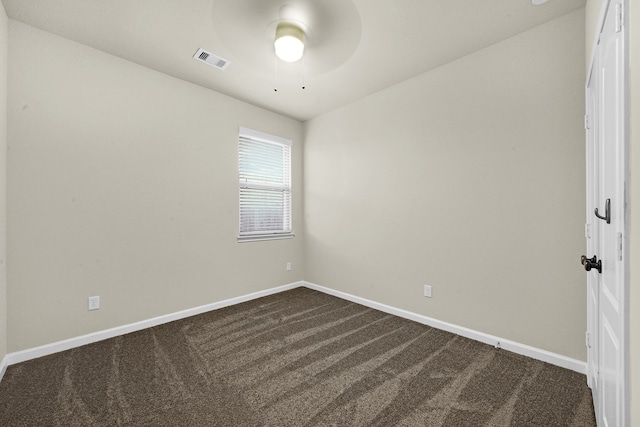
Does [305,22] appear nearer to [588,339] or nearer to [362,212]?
[362,212]

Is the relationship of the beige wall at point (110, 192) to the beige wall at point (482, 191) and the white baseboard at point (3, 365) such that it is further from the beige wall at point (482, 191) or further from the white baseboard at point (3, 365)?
the beige wall at point (482, 191)

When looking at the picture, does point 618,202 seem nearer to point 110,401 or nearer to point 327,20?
point 327,20


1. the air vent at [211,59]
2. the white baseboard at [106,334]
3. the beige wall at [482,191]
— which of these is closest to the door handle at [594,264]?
the beige wall at [482,191]

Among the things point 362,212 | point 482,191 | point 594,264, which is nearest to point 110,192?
point 362,212

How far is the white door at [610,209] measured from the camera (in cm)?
98

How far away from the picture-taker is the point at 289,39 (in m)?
2.19

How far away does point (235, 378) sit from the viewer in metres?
1.97

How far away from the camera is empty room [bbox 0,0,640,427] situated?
1671 millimetres

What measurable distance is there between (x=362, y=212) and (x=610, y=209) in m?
2.43

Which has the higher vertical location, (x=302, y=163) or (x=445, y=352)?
(x=302, y=163)

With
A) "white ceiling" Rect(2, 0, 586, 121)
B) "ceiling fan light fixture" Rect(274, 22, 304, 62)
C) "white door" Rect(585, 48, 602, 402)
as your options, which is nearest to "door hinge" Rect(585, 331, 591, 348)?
"white door" Rect(585, 48, 602, 402)

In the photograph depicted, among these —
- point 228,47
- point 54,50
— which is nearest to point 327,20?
point 228,47

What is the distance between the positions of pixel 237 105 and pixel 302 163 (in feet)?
4.19

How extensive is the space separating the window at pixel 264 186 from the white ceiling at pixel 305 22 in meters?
0.95
